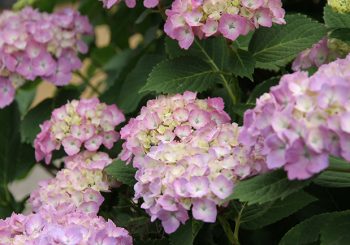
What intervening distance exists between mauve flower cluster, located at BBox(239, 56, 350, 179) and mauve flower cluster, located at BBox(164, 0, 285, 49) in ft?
1.15

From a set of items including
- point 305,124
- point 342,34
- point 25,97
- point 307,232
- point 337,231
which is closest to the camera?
point 305,124

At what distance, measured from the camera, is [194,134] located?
1430mm

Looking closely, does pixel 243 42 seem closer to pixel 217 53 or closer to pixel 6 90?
pixel 217 53

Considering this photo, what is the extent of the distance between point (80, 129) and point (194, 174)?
53 centimetres

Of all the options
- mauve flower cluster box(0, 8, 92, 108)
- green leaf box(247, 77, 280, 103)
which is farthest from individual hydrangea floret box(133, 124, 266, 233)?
mauve flower cluster box(0, 8, 92, 108)

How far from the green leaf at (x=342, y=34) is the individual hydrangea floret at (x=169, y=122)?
277 millimetres

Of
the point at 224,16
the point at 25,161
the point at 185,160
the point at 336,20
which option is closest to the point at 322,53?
the point at 336,20

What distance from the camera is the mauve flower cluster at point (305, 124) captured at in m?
1.10

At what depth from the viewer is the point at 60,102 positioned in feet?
7.25

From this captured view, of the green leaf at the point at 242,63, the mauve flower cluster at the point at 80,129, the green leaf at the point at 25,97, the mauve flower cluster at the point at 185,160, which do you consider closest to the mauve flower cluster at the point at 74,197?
the mauve flower cluster at the point at 80,129

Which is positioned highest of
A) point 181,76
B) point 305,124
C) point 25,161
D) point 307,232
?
point 305,124

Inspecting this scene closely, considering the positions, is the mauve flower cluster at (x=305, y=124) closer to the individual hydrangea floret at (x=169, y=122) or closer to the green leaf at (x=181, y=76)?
the individual hydrangea floret at (x=169, y=122)

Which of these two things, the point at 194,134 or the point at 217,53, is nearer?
the point at 194,134

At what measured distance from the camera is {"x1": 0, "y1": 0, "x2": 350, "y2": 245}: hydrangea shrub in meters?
1.17
